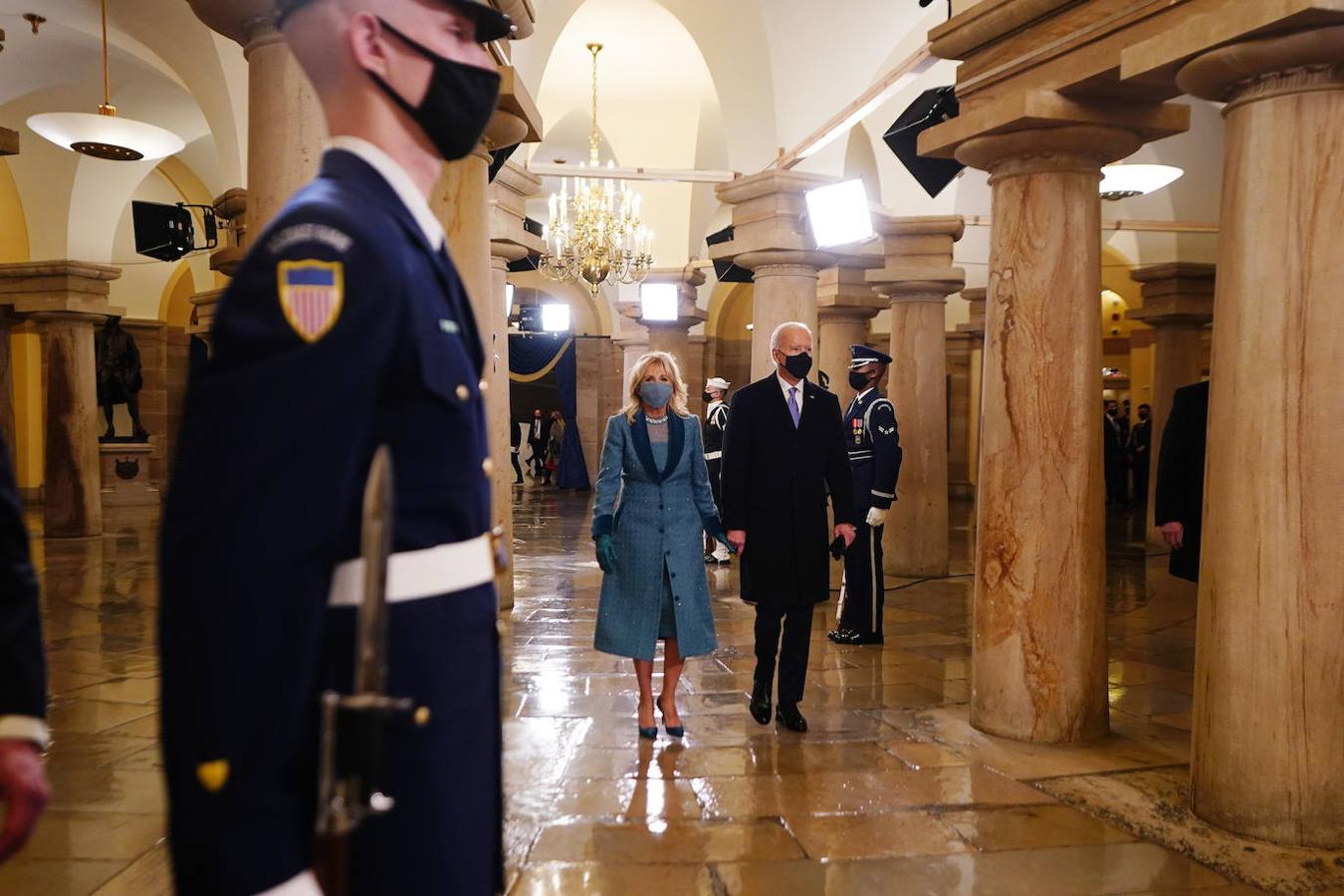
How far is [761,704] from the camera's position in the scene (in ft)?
15.2

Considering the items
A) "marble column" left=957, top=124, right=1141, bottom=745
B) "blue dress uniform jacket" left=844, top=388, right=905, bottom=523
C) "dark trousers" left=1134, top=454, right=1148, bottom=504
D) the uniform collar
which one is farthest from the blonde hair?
"dark trousers" left=1134, top=454, right=1148, bottom=504

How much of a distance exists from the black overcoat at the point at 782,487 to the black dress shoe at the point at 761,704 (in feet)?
1.49

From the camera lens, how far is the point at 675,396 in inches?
174

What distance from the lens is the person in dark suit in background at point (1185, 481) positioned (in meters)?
4.60

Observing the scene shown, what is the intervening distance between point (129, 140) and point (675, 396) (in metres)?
7.09

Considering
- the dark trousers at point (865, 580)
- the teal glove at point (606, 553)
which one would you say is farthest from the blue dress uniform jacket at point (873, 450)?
the teal glove at point (606, 553)

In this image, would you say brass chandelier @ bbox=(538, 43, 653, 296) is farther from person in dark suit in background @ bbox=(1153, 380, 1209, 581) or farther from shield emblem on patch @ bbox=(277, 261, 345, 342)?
shield emblem on patch @ bbox=(277, 261, 345, 342)

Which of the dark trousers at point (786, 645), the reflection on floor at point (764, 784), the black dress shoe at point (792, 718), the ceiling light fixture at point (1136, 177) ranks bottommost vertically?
the reflection on floor at point (764, 784)

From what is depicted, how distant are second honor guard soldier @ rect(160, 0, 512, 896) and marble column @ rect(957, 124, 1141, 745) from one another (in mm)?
3402

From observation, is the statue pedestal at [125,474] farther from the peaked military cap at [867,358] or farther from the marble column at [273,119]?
the marble column at [273,119]

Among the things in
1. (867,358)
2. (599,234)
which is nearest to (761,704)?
(867,358)

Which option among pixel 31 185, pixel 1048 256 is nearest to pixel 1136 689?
pixel 1048 256

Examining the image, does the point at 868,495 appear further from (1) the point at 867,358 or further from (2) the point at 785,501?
(2) the point at 785,501

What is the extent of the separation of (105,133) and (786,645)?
7800 mm
